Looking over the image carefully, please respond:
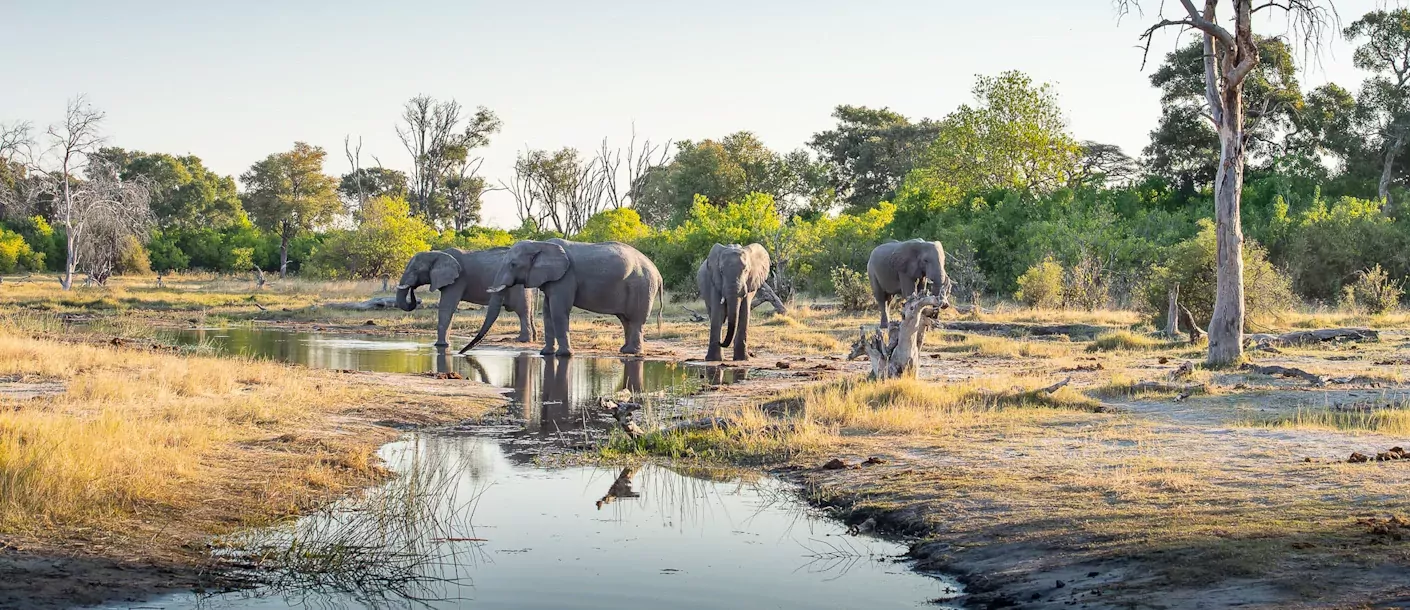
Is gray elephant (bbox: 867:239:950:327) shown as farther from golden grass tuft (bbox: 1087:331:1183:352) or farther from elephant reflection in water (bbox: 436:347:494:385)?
elephant reflection in water (bbox: 436:347:494:385)

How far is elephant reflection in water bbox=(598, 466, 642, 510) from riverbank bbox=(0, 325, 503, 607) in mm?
1829

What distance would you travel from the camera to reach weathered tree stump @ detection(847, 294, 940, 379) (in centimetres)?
1453

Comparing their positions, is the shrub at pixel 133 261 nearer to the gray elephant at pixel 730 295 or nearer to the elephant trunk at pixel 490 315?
the elephant trunk at pixel 490 315

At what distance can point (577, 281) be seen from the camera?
917 inches

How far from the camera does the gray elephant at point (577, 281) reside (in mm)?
22984

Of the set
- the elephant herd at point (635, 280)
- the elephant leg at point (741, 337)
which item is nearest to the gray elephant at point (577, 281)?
the elephant herd at point (635, 280)

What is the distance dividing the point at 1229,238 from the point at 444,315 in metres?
15.6

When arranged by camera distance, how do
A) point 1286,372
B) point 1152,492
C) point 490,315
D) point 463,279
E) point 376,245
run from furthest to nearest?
1. point 376,245
2. point 463,279
3. point 490,315
4. point 1286,372
5. point 1152,492

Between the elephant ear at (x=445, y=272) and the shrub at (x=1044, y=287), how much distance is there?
1356 cm

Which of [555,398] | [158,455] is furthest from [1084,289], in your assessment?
[158,455]

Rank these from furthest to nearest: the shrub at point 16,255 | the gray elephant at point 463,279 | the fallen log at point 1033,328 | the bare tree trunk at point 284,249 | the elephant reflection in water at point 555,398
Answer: the bare tree trunk at point 284,249 → the shrub at point 16,255 → the gray elephant at point 463,279 → the fallen log at point 1033,328 → the elephant reflection in water at point 555,398

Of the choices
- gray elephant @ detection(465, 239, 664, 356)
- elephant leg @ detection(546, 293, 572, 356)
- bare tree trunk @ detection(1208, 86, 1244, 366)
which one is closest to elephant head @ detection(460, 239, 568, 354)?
gray elephant @ detection(465, 239, 664, 356)

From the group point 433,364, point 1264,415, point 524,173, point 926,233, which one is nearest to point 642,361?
point 433,364

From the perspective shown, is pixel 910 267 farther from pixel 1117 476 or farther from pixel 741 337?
pixel 1117 476
